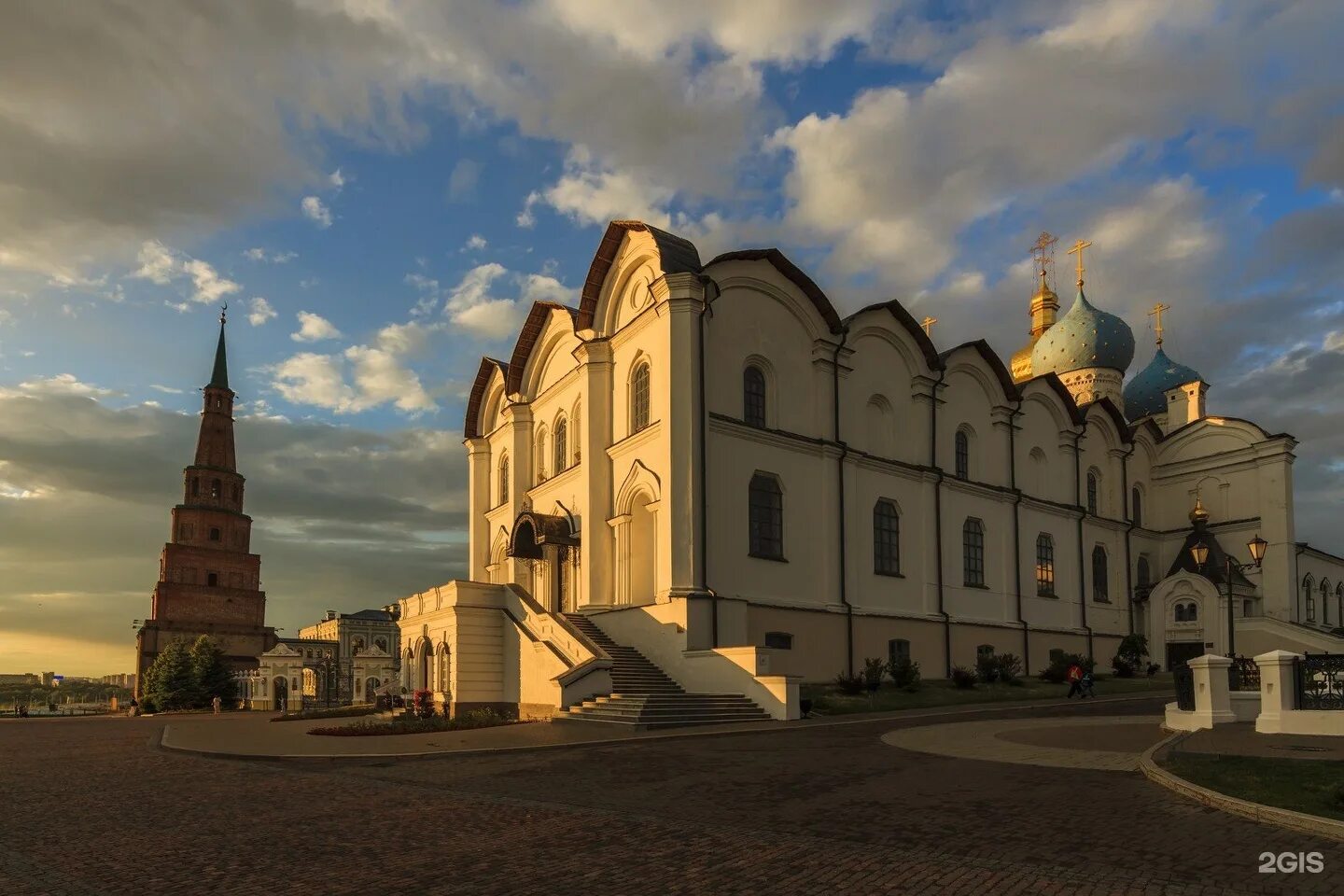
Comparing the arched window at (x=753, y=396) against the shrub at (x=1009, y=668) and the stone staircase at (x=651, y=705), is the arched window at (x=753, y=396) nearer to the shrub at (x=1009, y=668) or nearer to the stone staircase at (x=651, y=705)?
the stone staircase at (x=651, y=705)

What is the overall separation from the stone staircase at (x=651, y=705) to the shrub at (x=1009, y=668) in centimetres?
1219


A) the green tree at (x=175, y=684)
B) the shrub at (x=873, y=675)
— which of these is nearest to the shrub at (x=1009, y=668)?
the shrub at (x=873, y=675)

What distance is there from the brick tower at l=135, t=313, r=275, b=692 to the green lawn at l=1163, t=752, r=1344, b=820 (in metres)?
87.5

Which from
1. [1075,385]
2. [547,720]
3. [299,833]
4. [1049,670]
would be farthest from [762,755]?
[1075,385]

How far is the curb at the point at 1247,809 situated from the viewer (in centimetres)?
866

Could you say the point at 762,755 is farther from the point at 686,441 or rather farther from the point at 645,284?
the point at 645,284

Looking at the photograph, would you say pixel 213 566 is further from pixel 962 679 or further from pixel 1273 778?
pixel 1273 778

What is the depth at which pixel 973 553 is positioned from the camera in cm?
3641

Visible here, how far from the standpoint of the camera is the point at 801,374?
102 feet

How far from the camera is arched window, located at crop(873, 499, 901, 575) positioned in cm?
3266

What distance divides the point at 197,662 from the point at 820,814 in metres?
64.6

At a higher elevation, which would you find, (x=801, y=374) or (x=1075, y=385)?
(x=1075, y=385)

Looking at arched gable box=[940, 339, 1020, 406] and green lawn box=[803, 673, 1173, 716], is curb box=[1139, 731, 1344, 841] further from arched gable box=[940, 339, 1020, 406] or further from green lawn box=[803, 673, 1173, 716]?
arched gable box=[940, 339, 1020, 406]

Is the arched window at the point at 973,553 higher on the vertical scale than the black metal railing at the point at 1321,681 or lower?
higher
